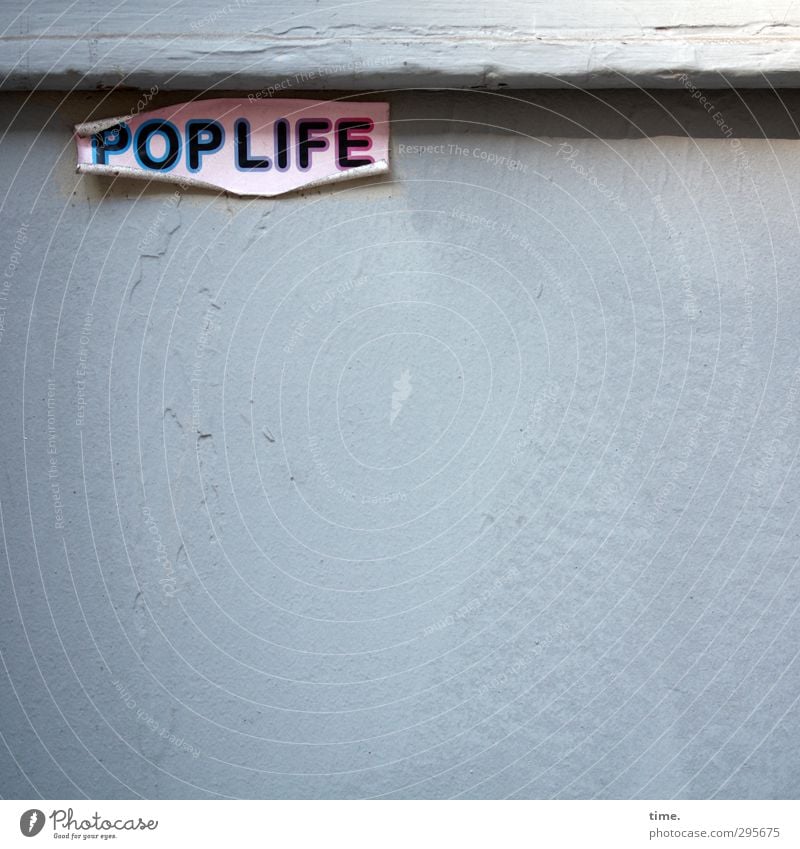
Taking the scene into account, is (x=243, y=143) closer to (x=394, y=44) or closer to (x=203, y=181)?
(x=203, y=181)

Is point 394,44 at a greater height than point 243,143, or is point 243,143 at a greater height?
point 394,44

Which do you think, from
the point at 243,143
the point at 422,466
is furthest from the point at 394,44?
the point at 422,466

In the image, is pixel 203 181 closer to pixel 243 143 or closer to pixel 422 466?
pixel 243 143

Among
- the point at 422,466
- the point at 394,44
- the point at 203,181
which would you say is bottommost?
the point at 422,466

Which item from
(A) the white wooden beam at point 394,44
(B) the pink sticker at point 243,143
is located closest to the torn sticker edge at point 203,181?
(B) the pink sticker at point 243,143

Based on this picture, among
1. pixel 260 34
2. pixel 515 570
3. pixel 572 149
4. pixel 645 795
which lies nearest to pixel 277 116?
pixel 260 34

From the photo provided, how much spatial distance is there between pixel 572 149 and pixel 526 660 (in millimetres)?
701

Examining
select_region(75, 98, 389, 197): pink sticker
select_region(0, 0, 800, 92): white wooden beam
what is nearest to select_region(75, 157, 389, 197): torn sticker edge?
select_region(75, 98, 389, 197): pink sticker

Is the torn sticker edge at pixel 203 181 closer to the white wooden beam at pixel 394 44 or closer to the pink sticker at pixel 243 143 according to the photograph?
the pink sticker at pixel 243 143

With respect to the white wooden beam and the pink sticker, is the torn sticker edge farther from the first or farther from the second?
the white wooden beam

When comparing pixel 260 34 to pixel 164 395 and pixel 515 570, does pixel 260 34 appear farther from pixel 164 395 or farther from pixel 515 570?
pixel 515 570

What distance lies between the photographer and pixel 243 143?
1.33 m

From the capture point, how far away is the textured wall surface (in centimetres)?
135

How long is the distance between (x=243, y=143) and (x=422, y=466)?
494 mm
